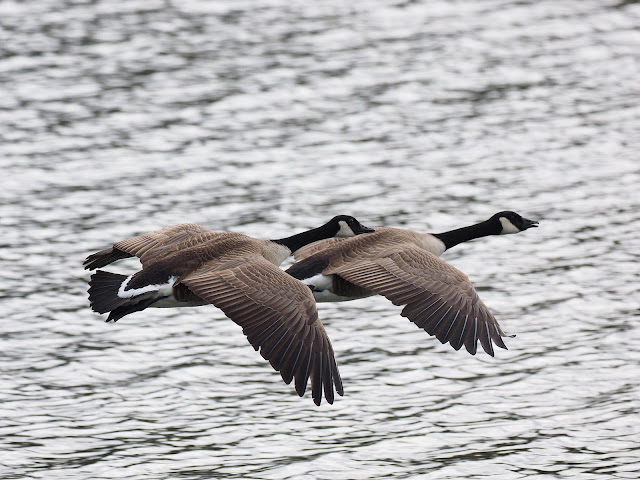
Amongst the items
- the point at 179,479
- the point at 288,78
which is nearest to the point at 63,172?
the point at 288,78

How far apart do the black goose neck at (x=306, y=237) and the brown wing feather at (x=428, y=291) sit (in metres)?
0.63

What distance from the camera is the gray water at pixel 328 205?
17969mm

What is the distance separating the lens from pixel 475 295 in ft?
52.1

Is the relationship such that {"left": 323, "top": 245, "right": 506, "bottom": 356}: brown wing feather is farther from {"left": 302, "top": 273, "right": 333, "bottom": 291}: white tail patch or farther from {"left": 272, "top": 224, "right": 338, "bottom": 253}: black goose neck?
{"left": 272, "top": 224, "right": 338, "bottom": 253}: black goose neck

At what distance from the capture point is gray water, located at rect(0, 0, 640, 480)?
1797 cm

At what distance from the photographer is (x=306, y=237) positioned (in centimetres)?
1728

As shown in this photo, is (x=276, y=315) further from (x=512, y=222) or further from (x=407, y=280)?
(x=512, y=222)

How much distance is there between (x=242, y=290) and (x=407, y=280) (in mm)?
1897

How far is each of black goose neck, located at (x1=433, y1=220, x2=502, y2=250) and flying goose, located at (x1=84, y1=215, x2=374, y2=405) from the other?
Result: 4.07 ft

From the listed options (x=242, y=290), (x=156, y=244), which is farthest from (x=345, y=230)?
(x=242, y=290)

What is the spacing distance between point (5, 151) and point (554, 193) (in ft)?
31.5

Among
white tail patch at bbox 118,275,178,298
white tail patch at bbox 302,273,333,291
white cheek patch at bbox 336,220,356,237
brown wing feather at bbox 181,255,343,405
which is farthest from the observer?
white cheek patch at bbox 336,220,356,237

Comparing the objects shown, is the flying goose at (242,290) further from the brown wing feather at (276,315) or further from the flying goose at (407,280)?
the flying goose at (407,280)

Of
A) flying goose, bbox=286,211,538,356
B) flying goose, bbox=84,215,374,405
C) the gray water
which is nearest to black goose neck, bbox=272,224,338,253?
flying goose, bbox=84,215,374,405
